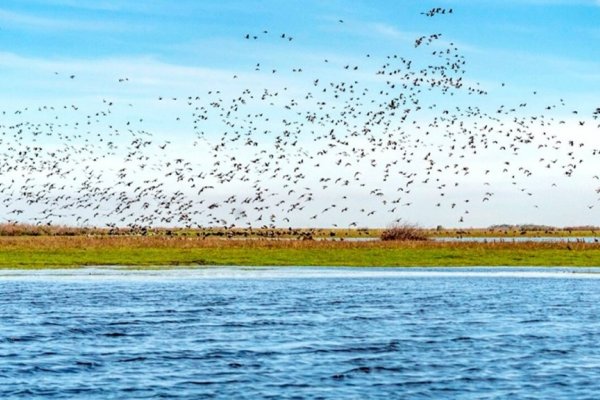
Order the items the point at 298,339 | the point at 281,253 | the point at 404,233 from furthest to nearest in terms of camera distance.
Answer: the point at 404,233, the point at 281,253, the point at 298,339

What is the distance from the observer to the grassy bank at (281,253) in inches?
2943

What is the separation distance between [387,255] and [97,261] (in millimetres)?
20973

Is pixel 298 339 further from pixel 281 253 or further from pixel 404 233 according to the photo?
pixel 404 233

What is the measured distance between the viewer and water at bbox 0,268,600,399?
2412cm

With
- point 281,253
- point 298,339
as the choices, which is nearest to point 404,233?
point 281,253

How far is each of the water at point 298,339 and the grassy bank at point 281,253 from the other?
61.8 feet

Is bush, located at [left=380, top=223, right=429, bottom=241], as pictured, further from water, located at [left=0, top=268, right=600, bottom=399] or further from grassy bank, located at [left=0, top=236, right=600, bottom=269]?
water, located at [left=0, top=268, right=600, bottom=399]

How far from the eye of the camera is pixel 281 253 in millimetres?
81562

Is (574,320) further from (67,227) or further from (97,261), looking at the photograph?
(67,227)

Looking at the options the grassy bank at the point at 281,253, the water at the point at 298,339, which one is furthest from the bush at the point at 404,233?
the water at the point at 298,339

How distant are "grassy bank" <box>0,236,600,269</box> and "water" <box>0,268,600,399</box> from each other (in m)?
18.8

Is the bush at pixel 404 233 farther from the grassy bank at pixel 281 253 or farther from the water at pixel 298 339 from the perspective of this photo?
the water at pixel 298 339

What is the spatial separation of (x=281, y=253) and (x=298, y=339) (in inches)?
1958

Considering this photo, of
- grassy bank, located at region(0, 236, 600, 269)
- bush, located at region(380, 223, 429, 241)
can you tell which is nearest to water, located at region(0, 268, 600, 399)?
grassy bank, located at region(0, 236, 600, 269)
